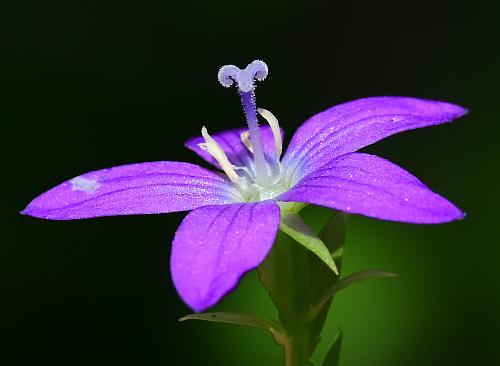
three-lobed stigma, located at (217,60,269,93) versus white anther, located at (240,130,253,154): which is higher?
three-lobed stigma, located at (217,60,269,93)

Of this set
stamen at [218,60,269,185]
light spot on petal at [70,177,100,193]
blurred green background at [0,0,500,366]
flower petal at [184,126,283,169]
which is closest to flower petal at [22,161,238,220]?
light spot on petal at [70,177,100,193]

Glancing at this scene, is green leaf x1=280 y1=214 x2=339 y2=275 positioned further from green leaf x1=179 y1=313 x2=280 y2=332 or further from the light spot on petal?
A: the light spot on petal

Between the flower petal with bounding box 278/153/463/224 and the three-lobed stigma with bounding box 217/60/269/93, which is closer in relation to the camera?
the flower petal with bounding box 278/153/463/224

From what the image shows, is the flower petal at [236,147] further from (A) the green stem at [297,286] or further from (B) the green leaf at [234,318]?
(B) the green leaf at [234,318]

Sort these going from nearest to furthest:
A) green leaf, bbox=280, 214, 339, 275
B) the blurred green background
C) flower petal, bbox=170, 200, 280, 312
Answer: flower petal, bbox=170, 200, 280, 312
green leaf, bbox=280, 214, 339, 275
the blurred green background

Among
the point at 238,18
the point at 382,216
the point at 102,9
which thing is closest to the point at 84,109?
the point at 102,9

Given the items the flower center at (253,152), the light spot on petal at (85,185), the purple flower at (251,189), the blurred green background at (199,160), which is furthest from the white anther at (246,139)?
the blurred green background at (199,160)

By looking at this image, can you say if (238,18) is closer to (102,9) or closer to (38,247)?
(102,9)

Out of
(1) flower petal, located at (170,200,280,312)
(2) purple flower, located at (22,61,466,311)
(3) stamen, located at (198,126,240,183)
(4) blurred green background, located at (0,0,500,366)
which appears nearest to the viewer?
(1) flower petal, located at (170,200,280,312)

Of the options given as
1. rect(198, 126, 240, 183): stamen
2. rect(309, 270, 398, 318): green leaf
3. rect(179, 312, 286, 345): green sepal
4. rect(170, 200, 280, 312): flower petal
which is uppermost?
rect(198, 126, 240, 183): stamen
